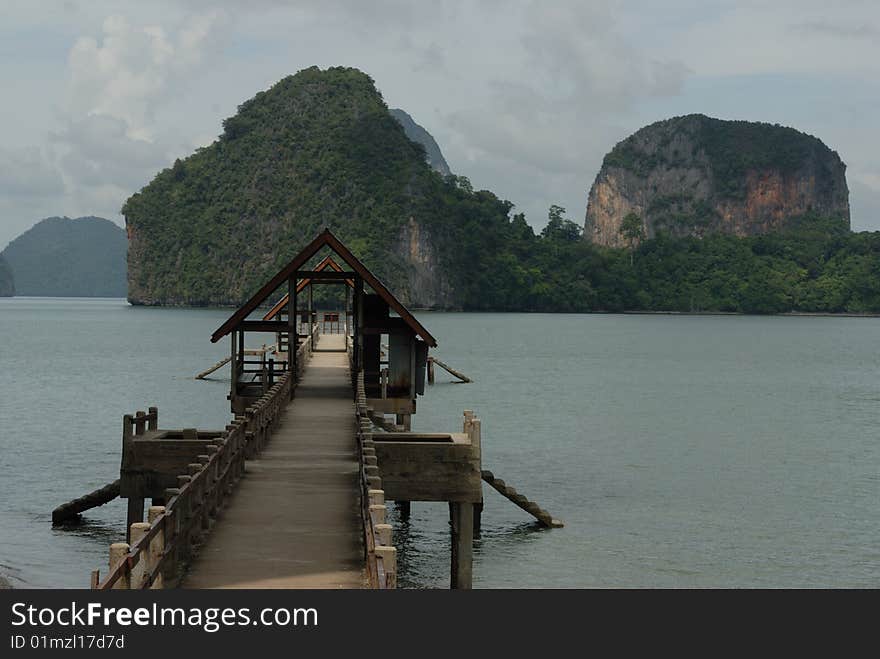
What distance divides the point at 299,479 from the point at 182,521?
5.33 metres

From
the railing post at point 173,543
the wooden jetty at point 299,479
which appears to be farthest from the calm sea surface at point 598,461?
the railing post at point 173,543

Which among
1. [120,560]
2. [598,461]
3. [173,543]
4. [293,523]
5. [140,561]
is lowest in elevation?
[598,461]

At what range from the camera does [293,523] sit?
50.8 ft

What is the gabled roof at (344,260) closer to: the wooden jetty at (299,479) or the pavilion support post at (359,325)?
the wooden jetty at (299,479)

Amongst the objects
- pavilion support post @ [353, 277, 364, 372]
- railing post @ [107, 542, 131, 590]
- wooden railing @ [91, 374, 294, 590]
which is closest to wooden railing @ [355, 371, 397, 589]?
wooden railing @ [91, 374, 294, 590]

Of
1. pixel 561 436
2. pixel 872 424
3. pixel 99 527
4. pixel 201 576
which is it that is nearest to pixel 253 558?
pixel 201 576

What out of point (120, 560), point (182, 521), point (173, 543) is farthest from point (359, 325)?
point (120, 560)

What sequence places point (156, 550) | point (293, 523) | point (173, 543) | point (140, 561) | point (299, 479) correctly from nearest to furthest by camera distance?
point (140, 561) → point (156, 550) → point (173, 543) → point (293, 523) → point (299, 479)

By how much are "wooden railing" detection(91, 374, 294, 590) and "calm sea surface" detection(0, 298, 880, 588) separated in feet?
22.9

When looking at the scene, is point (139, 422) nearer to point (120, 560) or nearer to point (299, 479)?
point (299, 479)
